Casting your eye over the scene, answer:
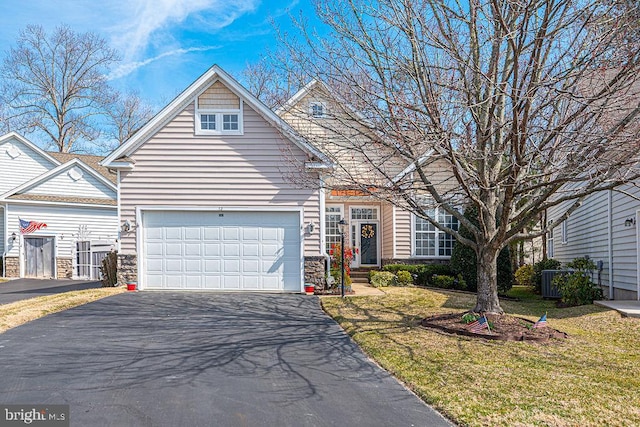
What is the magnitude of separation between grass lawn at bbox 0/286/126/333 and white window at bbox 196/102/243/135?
4.77 metres

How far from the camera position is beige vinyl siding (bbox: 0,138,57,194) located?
2462cm

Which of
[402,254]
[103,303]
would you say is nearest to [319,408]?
[103,303]

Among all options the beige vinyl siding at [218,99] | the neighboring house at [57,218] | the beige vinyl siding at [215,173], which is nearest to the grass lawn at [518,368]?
the beige vinyl siding at [215,173]

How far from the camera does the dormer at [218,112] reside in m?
13.8

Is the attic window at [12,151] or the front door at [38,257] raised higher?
the attic window at [12,151]

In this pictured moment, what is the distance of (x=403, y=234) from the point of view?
16812 millimetres

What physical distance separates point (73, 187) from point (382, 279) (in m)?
15.9

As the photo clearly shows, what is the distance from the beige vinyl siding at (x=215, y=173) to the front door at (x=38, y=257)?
11219mm

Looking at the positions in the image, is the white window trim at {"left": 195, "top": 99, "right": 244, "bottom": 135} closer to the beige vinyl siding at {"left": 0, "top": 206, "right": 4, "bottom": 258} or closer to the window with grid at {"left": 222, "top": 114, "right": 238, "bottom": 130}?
the window with grid at {"left": 222, "top": 114, "right": 238, "bottom": 130}

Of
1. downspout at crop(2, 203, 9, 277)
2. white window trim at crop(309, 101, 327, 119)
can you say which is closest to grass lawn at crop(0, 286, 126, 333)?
white window trim at crop(309, 101, 327, 119)

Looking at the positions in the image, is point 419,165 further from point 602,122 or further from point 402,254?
point 402,254

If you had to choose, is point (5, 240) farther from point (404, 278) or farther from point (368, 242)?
point (404, 278)

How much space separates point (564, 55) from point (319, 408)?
19.1 ft

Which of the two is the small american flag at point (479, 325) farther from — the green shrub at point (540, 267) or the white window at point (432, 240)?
the green shrub at point (540, 267)
